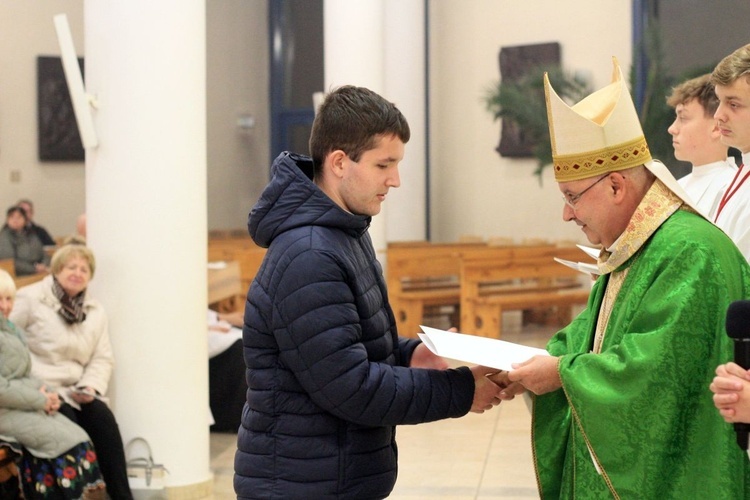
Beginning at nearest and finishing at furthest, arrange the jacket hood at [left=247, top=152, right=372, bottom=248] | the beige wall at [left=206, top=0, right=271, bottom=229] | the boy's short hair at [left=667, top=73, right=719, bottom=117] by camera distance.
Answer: the jacket hood at [left=247, top=152, right=372, bottom=248], the boy's short hair at [left=667, top=73, right=719, bottom=117], the beige wall at [left=206, top=0, right=271, bottom=229]

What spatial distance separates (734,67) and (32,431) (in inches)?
140

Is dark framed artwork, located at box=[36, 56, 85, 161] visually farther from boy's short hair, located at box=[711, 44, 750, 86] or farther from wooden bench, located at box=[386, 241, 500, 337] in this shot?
boy's short hair, located at box=[711, 44, 750, 86]

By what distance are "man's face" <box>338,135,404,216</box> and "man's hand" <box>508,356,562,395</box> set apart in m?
0.50

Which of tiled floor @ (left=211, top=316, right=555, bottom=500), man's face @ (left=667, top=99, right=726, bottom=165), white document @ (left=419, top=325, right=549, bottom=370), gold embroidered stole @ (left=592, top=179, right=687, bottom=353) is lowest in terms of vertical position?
tiled floor @ (left=211, top=316, right=555, bottom=500)

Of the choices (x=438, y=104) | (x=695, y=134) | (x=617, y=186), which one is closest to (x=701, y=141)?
(x=695, y=134)

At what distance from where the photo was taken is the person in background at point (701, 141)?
394cm

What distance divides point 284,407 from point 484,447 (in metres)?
4.57

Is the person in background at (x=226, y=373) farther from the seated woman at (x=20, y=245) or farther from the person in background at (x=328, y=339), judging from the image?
the seated woman at (x=20, y=245)

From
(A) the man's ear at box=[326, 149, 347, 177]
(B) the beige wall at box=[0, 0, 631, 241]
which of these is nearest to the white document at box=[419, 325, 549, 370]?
(A) the man's ear at box=[326, 149, 347, 177]

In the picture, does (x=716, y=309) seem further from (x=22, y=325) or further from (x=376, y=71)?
(x=376, y=71)

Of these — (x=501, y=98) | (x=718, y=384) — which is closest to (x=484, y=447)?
(x=718, y=384)

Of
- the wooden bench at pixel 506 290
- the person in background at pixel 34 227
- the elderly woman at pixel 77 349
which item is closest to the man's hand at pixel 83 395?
the elderly woman at pixel 77 349

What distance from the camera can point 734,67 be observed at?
2.68 m

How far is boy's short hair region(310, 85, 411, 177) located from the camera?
2.44 metres
